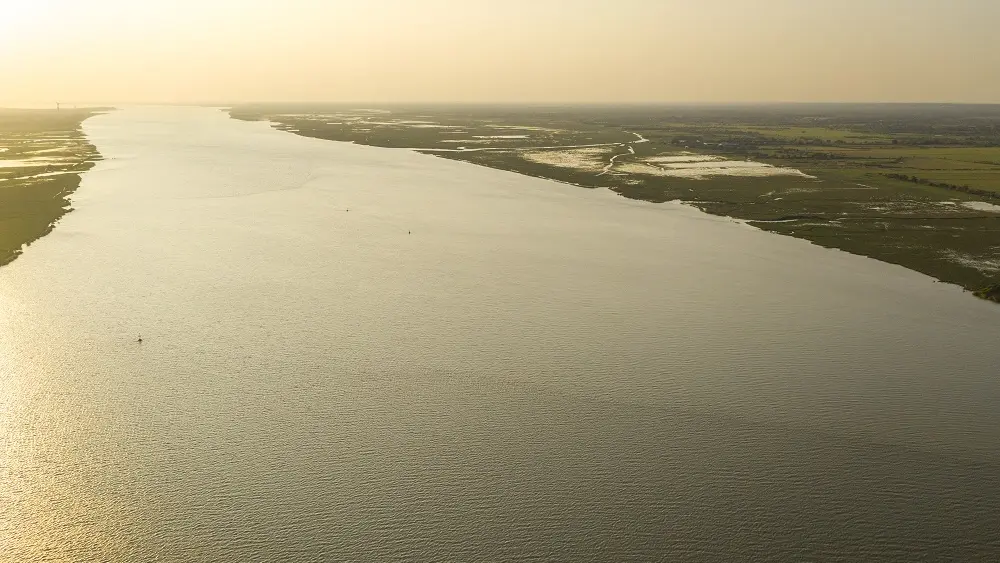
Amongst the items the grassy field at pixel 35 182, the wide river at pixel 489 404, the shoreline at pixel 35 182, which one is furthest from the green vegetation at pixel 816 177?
the grassy field at pixel 35 182

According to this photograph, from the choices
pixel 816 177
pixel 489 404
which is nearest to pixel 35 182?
pixel 489 404

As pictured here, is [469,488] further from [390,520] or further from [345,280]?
[345,280]

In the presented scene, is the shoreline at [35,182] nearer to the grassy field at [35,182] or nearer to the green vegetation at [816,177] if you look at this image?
the grassy field at [35,182]

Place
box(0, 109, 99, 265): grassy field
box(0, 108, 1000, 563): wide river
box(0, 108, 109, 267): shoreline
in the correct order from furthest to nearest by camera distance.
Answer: box(0, 109, 99, 265): grassy field → box(0, 108, 109, 267): shoreline → box(0, 108, 1000, 563): wide river

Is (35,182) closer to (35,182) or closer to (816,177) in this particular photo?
(35,182)

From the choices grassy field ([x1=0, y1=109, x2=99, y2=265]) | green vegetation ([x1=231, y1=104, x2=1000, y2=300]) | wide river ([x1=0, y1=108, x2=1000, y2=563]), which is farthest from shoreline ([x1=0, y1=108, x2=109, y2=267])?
green vegetation ([x1=231, y1=104, x2=1000, y2=300])

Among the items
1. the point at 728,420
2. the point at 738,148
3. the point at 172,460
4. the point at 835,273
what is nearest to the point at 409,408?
the point at 172,460

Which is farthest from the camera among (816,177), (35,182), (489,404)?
(816,177)

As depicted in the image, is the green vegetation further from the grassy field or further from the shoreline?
the grassy field
